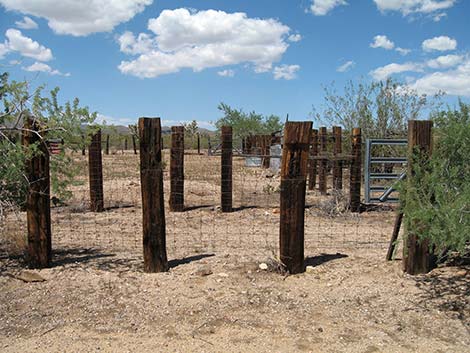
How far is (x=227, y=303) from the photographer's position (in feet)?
15.8

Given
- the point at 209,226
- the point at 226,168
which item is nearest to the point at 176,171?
the point at 226,168

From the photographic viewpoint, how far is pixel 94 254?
649cm

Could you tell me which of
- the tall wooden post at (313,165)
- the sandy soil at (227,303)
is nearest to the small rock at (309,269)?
the sandy soil at (227,303)

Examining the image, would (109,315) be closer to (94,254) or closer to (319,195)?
(94,254)

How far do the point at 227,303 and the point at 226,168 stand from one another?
627 cm

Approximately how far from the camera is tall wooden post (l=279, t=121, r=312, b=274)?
5.54 metres

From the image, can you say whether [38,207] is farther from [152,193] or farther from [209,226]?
[209,226]

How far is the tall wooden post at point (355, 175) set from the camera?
433 inches

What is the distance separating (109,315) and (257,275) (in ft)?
5.90

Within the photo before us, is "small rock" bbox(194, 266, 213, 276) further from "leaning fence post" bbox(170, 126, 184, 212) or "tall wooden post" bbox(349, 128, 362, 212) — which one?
"tall wooden post" bbox(349, 128, 362, 212)

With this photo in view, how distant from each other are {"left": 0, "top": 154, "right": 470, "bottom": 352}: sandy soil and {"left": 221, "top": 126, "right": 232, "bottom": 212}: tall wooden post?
339 cm

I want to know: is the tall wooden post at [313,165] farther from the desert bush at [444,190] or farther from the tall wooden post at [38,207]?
the tall wooden post at [38,207]

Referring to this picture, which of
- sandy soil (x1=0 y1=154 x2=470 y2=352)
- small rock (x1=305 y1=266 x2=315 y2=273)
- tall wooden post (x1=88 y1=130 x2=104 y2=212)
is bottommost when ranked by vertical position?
sandy soil (x1=0 y1=154 x2=470 y2=352)

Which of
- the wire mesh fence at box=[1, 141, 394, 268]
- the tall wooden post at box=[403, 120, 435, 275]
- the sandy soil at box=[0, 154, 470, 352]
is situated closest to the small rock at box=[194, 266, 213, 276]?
the sandy soil at box=[0, 154, 470, 352]
